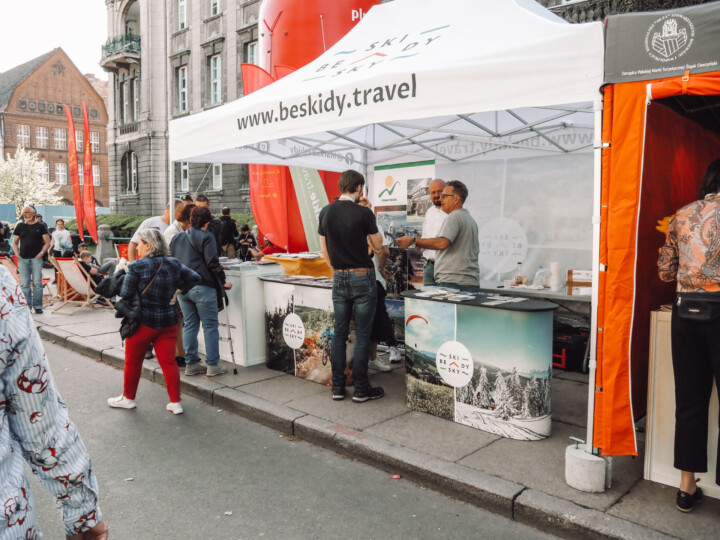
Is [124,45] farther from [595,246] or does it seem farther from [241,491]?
[595,246]

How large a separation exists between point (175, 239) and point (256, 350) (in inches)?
60.0

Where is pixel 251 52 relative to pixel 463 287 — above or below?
above

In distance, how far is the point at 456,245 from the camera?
211 inches

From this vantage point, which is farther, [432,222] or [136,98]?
Result: [136,98]

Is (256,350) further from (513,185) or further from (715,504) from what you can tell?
(715,504)

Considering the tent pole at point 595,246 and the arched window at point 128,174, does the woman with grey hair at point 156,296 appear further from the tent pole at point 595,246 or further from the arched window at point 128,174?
the arched window at point 128,174

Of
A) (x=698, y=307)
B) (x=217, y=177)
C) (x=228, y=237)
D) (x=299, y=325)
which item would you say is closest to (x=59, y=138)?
(x=217, y=177)

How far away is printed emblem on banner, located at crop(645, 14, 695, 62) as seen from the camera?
2.94 metres

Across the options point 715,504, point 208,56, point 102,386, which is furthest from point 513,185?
point 208,56

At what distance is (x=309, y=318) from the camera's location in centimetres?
582

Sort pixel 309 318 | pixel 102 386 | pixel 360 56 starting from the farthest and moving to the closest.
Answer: pixel 102 386 < pixel 309 318 < pixel 360 56

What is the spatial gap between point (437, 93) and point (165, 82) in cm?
2937

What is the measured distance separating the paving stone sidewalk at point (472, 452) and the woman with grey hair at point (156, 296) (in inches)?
24.3

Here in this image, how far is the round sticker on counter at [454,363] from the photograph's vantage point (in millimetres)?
4500
